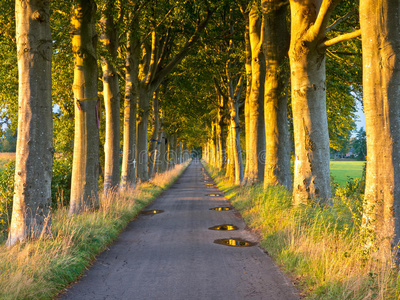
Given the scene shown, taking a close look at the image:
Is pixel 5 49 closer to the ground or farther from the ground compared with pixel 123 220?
farther from the ground

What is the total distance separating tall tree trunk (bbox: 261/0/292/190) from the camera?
12.1m

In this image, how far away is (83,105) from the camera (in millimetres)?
9883

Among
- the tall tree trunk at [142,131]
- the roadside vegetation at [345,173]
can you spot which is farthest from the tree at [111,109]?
the roadside vegetation at [345,173]

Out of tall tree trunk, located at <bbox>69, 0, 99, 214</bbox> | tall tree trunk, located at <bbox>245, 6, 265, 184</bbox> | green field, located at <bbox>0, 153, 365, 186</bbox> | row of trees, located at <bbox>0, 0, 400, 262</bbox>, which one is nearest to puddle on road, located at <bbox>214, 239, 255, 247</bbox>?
row of trees, located at <bbox>0, 0, 400, 262</bbox>

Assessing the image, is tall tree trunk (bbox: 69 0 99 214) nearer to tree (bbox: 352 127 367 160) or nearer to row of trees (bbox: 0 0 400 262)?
row of trees (bbox: 0 0 400 262)

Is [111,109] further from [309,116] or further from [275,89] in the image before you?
[309,116]

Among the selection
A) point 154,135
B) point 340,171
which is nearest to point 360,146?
point 340,171

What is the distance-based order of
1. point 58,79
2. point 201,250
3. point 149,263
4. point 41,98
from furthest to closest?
point 58,79 < point 201,250 < point 41,98 < point 149,263

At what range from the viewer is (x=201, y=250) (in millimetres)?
7328

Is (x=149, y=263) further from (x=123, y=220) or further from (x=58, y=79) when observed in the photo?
(x=58, y=79)

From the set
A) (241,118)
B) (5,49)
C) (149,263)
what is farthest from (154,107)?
(149,263)

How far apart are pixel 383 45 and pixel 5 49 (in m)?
13.7

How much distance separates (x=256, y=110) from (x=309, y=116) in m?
7.31

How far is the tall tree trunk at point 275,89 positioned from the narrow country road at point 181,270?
11.3ft
